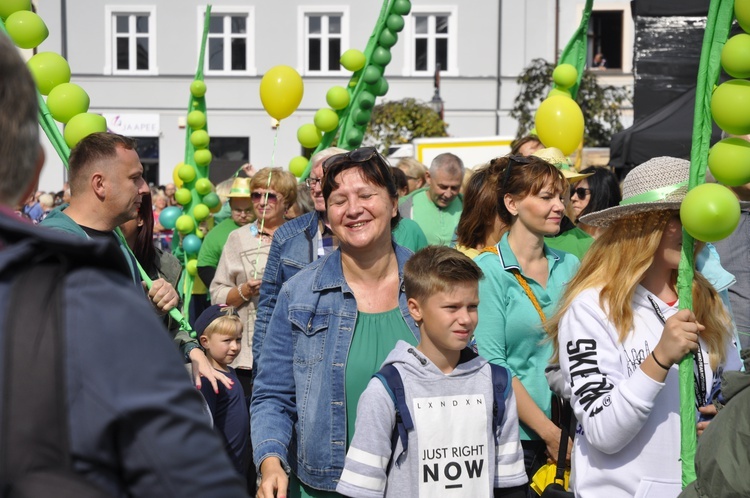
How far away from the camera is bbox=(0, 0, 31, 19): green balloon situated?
4.86 m

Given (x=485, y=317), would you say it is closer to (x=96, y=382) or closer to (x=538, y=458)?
(x=538, y=458)

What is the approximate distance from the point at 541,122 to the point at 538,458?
3.34 metres

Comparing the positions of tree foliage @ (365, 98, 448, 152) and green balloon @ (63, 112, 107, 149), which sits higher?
tree foliage @ (365, 98, 448, 152)

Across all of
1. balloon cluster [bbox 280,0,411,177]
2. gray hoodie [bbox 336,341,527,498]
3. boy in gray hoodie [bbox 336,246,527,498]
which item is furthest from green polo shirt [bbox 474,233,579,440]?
balloon cluster [bbox 280,0,411,177]

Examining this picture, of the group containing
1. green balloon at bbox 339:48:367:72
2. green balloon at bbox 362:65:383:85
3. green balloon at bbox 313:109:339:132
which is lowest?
green balloon at bbox 313:109:339:132

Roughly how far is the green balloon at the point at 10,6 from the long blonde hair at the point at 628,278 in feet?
9.80

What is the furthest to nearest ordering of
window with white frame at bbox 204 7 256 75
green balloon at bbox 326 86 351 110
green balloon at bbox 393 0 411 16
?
window with white frame at bbox 204 7 256 75 → green balloon at bbox 393 0 411 16 → green balloon at bbox 326 86 351 110

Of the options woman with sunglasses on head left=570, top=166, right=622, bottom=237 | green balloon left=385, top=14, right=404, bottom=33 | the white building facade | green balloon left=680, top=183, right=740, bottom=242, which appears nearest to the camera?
green balloon left=680, top=183, right=740, bottom=242

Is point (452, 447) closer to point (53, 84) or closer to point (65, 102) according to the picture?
point (65, 102)

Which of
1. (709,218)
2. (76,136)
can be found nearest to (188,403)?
(709,218)

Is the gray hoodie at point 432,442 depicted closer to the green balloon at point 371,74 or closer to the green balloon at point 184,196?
the green balloon at point 371,74

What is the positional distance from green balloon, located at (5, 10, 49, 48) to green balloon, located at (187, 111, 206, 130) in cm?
404

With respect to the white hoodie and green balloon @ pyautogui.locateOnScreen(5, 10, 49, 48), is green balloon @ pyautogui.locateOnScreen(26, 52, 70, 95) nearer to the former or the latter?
green balloon @ pyautogui.locateOnScreen(5, 10, 49, 48)

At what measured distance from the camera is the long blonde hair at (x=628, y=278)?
10.7 ft
